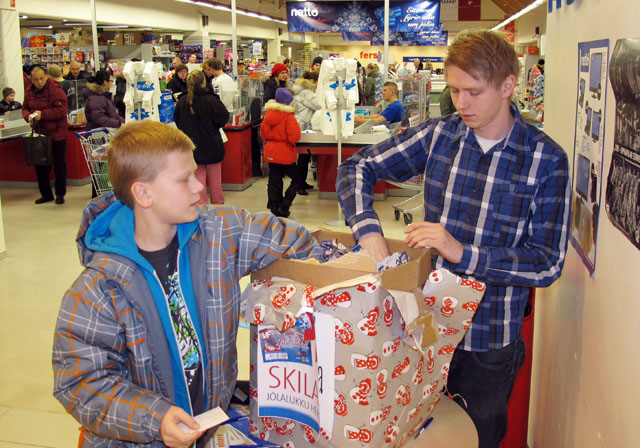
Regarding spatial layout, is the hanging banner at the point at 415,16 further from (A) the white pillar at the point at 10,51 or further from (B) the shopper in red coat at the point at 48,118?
(B) the shopper in red coat at the point at 48,118

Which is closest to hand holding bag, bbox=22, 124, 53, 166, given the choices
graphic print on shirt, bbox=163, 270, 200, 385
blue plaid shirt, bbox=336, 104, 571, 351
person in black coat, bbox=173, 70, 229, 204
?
person in black coat, bbox=173, 70, 229, 204

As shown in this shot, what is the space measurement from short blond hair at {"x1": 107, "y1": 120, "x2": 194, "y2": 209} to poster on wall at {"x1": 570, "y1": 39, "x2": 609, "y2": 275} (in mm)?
1164

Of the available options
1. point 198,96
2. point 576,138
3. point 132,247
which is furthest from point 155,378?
point 198,96

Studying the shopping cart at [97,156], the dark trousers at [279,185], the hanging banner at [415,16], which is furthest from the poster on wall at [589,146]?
the hanging banner at [415,16]

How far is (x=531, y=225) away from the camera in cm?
173

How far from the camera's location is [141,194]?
58.9 inches

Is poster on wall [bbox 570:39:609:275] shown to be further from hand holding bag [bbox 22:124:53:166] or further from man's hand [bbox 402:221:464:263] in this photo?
hand holding bag [bbox 22:124:53:166]

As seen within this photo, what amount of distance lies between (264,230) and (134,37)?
17.9 m

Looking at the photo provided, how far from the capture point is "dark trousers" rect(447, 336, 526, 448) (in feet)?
6.12

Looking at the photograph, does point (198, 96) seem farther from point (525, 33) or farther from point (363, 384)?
point (525, 33)

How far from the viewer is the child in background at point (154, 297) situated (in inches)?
52.7

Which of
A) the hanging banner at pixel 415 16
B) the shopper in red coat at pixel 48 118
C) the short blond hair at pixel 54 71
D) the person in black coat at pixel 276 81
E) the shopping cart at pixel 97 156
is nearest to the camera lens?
the shopping cart at pixel 97 156

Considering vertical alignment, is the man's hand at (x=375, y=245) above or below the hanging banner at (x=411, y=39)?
below

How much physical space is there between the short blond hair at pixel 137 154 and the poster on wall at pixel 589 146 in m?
1.16
